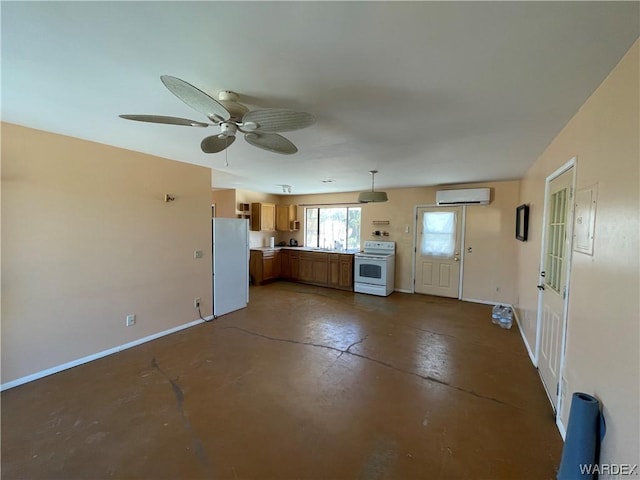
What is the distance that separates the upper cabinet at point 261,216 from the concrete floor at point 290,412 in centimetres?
358

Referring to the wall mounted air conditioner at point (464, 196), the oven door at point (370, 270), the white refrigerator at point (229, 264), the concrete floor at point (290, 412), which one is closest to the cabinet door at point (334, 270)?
the oven door at point (370, 270)

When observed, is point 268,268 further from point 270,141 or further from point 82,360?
point 270,141

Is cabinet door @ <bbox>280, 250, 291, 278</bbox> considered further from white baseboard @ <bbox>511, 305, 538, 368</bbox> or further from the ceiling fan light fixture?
the ceiling fan light fixture

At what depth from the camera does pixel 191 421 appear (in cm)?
211

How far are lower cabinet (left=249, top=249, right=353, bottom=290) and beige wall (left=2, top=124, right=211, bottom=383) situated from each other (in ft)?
9.31

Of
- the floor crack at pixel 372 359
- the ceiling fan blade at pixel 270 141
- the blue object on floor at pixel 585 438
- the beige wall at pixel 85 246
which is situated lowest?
the floor crack at pixel 372 359

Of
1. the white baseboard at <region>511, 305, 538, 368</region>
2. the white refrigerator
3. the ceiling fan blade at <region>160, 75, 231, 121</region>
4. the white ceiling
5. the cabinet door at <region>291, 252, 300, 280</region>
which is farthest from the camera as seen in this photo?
the cabinet door at <region>291, 252, 300, 280</region>

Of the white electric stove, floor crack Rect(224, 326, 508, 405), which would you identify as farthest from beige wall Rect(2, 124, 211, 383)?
the white electric stove

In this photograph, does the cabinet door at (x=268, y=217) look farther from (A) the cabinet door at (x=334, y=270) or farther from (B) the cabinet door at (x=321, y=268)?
(A) the cabinet door at (x=334, y=270)

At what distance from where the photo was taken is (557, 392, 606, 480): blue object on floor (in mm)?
1394

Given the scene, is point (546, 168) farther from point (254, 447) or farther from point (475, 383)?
point (254, 447)

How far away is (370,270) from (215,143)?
179 inches

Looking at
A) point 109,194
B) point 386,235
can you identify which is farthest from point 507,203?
point 109,194

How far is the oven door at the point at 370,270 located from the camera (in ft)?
Answer: 19.1
